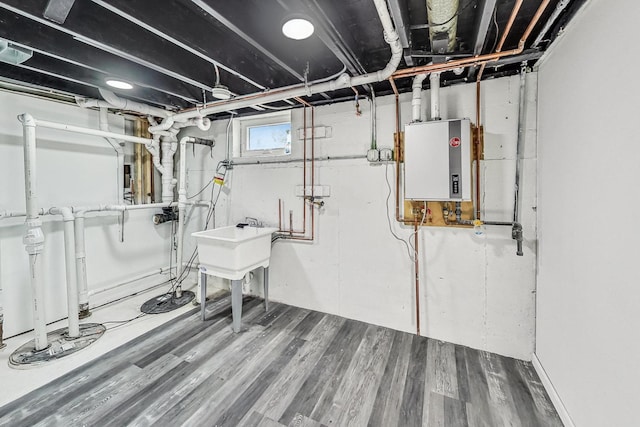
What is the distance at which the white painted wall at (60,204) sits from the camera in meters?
2.44

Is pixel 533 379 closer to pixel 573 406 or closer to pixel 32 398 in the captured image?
pixel 573 406

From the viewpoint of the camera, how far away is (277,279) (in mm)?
3223

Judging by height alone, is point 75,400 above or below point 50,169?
below

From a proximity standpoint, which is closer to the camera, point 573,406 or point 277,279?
point 573,406

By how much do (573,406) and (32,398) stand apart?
10.8 ft

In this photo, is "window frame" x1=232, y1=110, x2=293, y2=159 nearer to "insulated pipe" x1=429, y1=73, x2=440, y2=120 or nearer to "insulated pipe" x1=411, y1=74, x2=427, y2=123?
"insulated pipe" x1=411, y1=74, x2=427, y2=123

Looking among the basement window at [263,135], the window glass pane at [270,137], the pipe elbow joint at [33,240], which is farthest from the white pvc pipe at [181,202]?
the pipe elbow joint at [33,240]

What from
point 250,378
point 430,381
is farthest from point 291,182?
point 430,381

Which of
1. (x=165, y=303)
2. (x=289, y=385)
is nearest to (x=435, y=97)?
(x=289, y=385)

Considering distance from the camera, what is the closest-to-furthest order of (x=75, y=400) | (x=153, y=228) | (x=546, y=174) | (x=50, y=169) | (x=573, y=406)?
(x=573, y=406) < (x=75, y=400) < (x=546, y=174) < (x=50, y=169) < (x=153, y=228)

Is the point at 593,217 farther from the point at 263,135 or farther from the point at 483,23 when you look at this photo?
the point at 263,135

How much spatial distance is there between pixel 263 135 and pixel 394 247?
2.13 m

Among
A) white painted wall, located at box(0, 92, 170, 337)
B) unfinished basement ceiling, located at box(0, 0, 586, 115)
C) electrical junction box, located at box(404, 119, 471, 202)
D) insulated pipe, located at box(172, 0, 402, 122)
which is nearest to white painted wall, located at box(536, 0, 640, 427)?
unfinished basement ceiling, located at box(0, 0, 586, 115)

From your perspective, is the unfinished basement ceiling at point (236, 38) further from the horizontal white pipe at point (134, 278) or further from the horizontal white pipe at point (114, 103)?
the horizontal white pipe at point (134, 278)
